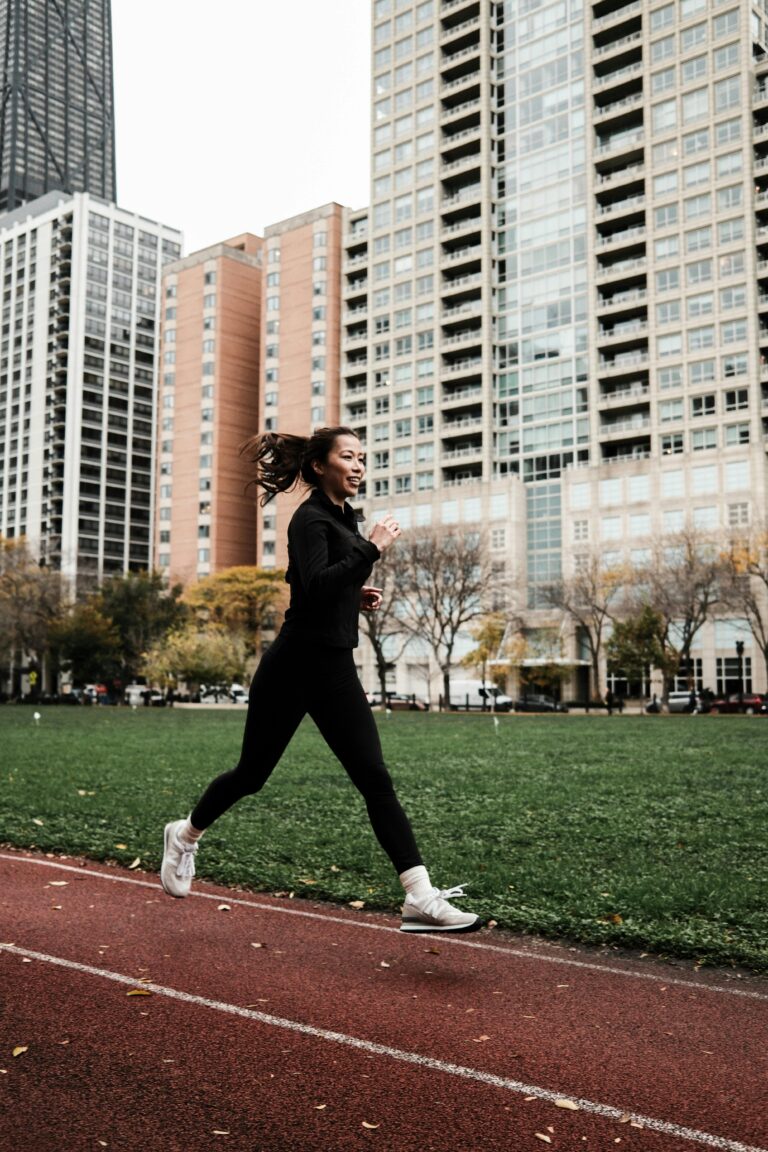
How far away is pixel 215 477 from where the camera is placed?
106 m

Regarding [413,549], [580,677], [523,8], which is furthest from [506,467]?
[523,8]

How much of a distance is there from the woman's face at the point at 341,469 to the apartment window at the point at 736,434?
72.0m

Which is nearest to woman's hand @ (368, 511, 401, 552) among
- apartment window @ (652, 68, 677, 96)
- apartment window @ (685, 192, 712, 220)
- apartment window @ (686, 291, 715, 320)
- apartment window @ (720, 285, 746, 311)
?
apartment window @ (720, 285, 746, 311)

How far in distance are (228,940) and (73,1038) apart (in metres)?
1.54

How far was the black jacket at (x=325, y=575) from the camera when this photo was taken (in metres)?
4.64

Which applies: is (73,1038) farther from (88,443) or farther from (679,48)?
(88,443)

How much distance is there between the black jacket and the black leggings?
0.09 metres

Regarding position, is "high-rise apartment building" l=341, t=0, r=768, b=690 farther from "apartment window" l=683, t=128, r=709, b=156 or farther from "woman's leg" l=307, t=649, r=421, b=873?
"woman's leg" l=307, t=649, r=421, b=873

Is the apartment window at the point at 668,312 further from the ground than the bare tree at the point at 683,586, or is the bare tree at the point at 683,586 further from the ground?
the apartment window at the point at 668,312

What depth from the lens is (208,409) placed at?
355 ft

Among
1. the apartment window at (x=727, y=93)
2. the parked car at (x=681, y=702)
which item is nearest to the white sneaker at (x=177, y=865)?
the parked car at (x=681, y=702)

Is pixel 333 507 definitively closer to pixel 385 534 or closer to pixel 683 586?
pixel 385 534

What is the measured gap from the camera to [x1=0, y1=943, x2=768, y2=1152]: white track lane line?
295cm

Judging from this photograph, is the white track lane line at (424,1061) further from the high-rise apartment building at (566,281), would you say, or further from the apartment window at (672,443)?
the apartment window at (672,443)
